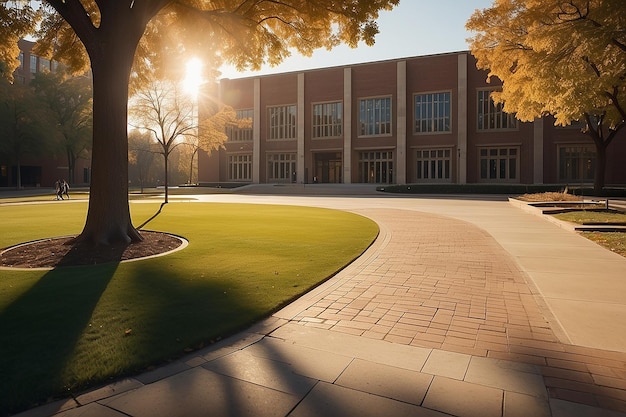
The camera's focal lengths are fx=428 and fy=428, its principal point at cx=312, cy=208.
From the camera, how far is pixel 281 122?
189 ft

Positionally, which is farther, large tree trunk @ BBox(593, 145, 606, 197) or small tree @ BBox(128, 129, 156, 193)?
small tree @ BBox(128, 129, 156, 193)

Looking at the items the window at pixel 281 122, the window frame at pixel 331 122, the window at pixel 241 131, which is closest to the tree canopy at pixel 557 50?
the window frame at pixel 331 122

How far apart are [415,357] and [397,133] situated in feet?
157

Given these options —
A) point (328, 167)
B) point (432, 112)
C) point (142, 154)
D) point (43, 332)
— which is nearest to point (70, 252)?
point (43, 332)

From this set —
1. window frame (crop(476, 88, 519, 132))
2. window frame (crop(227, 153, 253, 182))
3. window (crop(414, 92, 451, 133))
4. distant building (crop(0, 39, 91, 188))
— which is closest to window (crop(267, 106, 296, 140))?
window frame (crop(227, 153, 253, 182))

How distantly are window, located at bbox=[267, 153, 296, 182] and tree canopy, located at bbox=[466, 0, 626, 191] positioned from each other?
113 ft

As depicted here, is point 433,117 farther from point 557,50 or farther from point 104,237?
point 104,237

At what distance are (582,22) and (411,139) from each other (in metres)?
37.3

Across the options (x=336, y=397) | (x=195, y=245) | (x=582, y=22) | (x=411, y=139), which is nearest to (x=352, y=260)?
(x=195, y=245)

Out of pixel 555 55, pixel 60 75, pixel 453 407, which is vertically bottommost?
pixel 453 407

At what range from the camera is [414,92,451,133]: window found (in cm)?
4850

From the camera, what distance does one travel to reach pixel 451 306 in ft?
18.5

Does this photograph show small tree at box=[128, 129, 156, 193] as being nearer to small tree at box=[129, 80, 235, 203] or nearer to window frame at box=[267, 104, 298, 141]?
window frame at box=[267, 104, 298, 141]

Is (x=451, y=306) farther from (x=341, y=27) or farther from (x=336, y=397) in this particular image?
(x=341, y=27)
